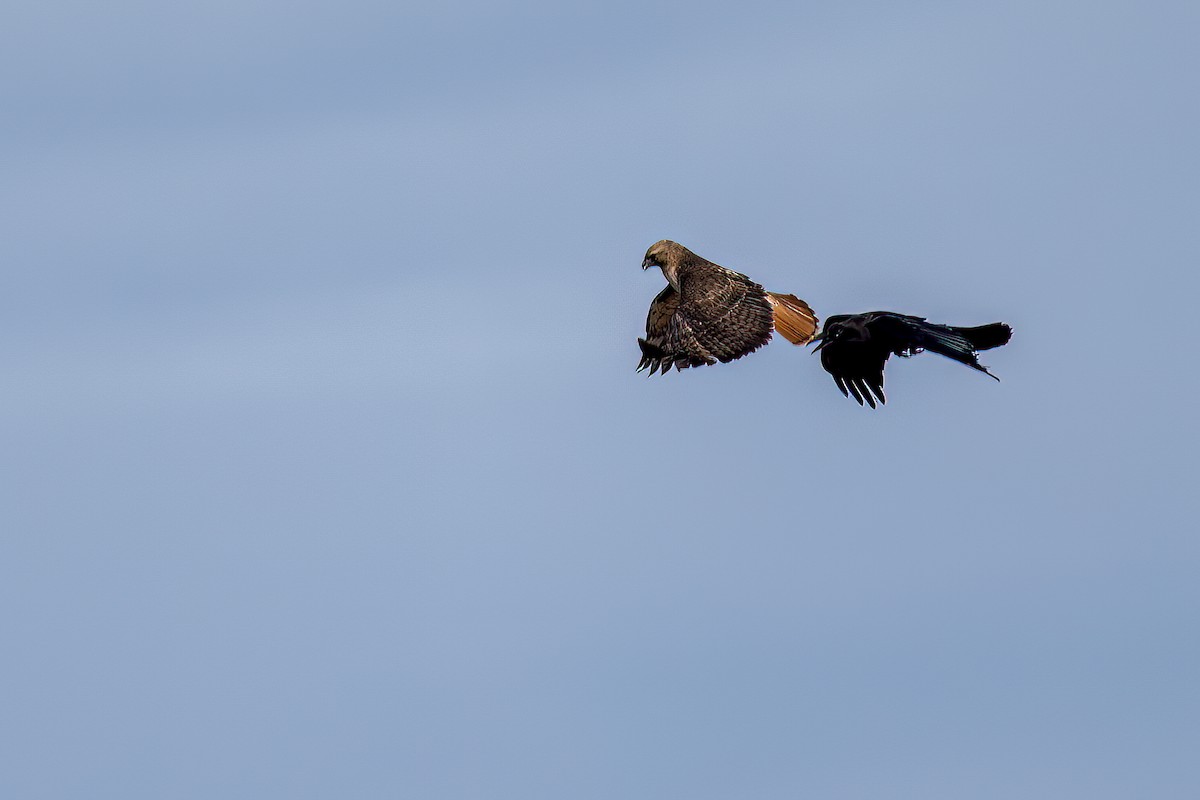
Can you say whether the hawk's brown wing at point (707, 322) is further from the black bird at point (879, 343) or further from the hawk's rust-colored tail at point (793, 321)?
the black bird at point (879, 343)

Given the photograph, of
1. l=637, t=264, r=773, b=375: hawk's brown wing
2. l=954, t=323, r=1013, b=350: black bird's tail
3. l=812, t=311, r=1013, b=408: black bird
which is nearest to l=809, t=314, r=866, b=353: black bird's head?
l=812, t=311, r=1013, b=408: black bird

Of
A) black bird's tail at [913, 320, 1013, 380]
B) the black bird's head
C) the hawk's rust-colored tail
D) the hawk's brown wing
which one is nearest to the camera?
black bird's tail at [913, 320, 1013, 380]

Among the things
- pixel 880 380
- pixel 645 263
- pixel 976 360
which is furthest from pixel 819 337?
pixel 645 263

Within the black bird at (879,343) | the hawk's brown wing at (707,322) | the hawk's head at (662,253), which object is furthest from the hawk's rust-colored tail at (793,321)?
the black bird at (879,343)

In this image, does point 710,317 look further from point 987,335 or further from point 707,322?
point 987,335

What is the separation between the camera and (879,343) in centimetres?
3606

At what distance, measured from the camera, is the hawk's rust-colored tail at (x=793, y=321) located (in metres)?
42.9

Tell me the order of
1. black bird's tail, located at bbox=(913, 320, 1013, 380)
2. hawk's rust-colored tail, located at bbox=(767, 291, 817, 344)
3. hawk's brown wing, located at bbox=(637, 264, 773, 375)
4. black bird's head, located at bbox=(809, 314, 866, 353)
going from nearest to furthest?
1. black bird's tail, located at bbox=(913, 320, 1013, 380)
2. black bird's head, located at bbox=(809, 314, 866, 353)
3. hawk's brown wing, located at bbox=(637, 264, 773, 375)
4. hawk's rust-colored tail, located at bbox=(767, 291, 817, 344)

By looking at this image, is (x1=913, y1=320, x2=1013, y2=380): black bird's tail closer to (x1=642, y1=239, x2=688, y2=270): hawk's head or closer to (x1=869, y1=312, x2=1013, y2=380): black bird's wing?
(x1=869, y1=312, x2=1013, y2=380): black bird's wing

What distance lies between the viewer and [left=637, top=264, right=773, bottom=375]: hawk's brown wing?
41406mm

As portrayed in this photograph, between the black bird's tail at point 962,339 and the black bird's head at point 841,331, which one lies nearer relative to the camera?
the black bird's tail at point 962,339

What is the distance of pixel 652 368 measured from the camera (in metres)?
41.8

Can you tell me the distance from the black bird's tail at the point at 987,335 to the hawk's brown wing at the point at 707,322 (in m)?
7.43

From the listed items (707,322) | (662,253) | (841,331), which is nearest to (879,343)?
(841,331)
